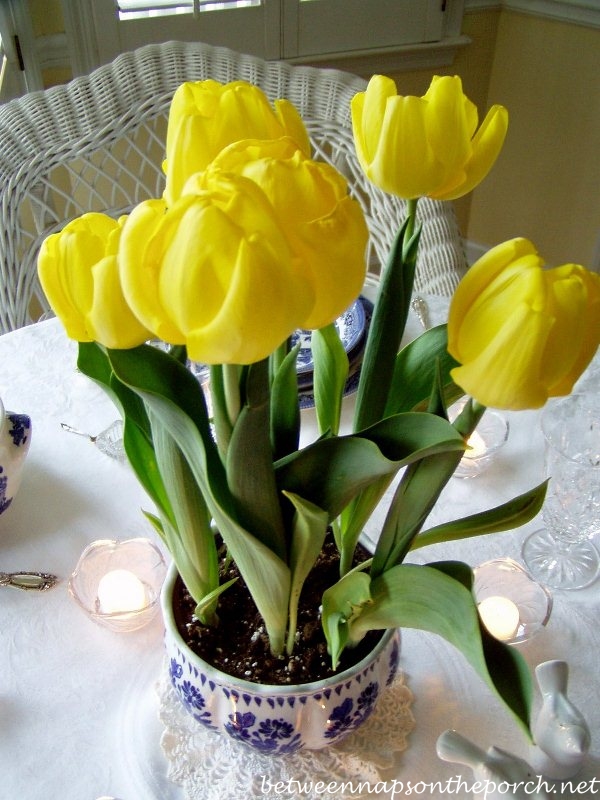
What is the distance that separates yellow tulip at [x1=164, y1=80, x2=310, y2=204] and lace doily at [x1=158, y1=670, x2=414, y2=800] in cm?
36

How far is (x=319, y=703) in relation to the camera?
1.40 ft

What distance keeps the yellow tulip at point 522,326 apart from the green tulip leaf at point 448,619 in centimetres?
10

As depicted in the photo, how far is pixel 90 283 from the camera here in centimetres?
30

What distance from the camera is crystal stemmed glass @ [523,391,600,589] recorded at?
0.61m

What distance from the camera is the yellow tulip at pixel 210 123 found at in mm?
296

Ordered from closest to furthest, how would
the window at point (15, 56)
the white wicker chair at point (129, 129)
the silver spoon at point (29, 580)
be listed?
the silver spoon at point (29, 580) < the white wicker chair at point (129, 129) < the window at point (15, 56)

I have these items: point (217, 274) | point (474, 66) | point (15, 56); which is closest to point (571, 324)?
point (217, 274)

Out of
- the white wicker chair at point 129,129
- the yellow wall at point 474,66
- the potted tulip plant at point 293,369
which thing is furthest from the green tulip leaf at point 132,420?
the yellow wall at point 474,66

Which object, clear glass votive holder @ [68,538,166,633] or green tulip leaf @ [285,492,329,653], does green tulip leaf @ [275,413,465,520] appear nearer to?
green tulip leaf @ [285,492,329,653]

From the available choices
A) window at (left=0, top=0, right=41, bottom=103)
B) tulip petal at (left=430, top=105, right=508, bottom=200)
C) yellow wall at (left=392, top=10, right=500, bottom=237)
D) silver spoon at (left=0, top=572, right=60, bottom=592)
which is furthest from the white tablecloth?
yellow wall at (left=392, top=10, right=500, bottom=237)

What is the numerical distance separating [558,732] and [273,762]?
177mm

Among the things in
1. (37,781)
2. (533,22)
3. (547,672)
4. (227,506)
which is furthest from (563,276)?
(533,22)

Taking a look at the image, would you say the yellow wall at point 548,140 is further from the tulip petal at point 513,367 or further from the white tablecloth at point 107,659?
the tulip petal at point 513,367

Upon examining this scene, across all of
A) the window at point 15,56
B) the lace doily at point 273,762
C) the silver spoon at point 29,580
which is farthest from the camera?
the window at point 15,56
